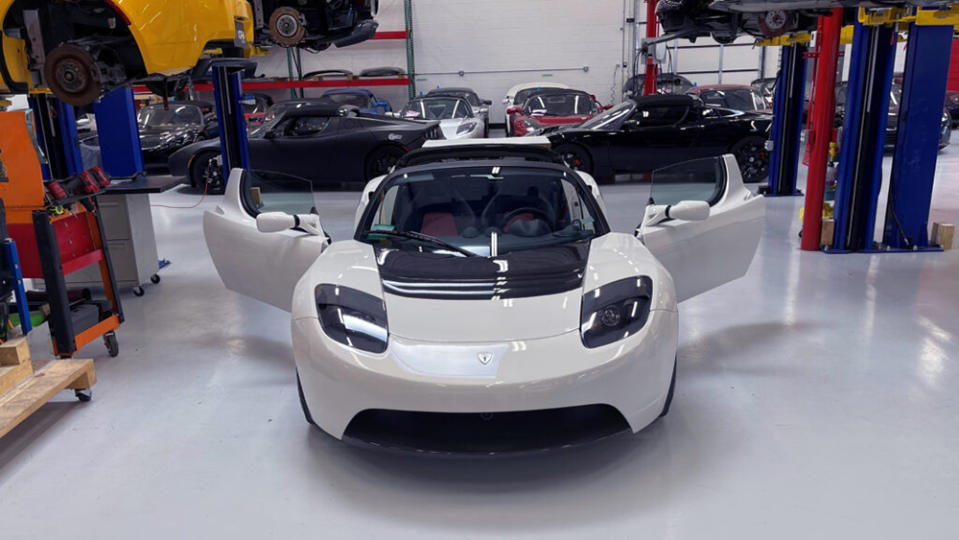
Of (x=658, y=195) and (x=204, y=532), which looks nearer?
(x=204, y=532)

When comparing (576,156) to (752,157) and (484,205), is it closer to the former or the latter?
(752,157)

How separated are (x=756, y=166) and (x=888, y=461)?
7.26 meters

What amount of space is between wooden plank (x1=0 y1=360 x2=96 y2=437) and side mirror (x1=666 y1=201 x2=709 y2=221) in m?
2.84

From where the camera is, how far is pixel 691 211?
3.06m

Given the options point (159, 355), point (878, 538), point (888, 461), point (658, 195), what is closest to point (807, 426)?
point (888, 461)

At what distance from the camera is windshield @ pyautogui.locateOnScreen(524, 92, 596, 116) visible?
442 inches

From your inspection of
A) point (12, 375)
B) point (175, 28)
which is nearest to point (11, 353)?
point (12, 375)

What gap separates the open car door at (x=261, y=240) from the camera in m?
3.20

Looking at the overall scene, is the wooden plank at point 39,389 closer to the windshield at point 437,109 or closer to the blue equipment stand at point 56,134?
the blue equipment stand at point 56,134

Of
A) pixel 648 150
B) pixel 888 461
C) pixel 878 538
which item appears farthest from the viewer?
pixel 648 150

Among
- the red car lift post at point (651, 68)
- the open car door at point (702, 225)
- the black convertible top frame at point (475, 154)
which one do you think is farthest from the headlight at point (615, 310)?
the red car lift post at point (651, 68)

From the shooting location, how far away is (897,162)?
5.53 metres

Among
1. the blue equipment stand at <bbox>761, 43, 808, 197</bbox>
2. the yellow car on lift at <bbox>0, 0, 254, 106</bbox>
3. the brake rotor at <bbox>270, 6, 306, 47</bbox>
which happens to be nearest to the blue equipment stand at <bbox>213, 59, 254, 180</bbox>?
the brake rotor at <bbox>270, 6, 306, 47</bbox>

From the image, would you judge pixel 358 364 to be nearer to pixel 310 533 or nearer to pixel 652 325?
pixel 310 533
